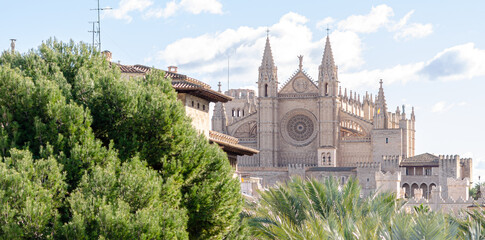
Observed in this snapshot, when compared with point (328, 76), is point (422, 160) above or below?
below

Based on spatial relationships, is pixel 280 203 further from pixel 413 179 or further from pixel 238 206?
pixel 413 179

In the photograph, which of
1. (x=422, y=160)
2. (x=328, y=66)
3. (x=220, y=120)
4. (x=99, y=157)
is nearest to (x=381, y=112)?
(x=328, y=66)

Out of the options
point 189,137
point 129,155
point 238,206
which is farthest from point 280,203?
point 129,155

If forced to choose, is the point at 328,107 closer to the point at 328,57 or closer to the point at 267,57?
the point at 328,57

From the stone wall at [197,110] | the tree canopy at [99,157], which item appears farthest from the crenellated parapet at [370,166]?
the tree canopy at [99,157]

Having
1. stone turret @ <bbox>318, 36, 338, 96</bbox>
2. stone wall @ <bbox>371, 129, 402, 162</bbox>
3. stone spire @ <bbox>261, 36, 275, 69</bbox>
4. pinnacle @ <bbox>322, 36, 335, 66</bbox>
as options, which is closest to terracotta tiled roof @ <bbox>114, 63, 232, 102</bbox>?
stone wall @ <bbox>371, 129, 402, 162</bbox>

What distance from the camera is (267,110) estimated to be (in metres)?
87.7

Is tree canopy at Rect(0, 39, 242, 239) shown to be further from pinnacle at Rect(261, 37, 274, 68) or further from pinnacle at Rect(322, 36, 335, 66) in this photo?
pinnacle at Rect(261, 37, 274, 68)

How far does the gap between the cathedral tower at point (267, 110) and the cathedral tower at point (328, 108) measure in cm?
477

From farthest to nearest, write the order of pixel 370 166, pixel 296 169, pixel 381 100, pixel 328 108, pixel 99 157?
pixel 328 108 < pixel 381 100 < pixel 296 169 < pixel 370 166 < pixel 99 157

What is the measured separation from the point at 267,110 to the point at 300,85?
4.23m

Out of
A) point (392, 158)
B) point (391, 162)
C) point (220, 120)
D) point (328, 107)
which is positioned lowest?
point (391, 162)

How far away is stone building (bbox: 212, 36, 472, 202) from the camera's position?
80188 millimetres

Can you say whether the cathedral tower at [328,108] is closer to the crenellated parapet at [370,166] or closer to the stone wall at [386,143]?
the stone wall at [386,143]
